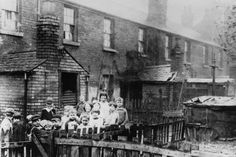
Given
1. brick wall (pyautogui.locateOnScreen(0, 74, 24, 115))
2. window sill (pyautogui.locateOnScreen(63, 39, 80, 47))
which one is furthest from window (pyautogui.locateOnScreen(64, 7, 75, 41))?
brick wall (pyautogui.locateOnScreen(0, 74, 24, 115))

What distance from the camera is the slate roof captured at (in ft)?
33.1

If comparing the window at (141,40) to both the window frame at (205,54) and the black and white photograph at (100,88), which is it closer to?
the black and white photograph at (100,88)

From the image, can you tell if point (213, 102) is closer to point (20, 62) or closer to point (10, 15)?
point (20, 62)

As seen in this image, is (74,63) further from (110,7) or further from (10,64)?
(110,7)

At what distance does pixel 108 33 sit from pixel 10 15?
6.81 m

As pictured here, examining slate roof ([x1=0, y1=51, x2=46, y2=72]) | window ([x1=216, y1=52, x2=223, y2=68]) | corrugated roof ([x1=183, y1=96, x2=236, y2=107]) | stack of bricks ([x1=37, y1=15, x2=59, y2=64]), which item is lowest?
corrugated roof ([x1=183, y1=96, x2=236, y2=107])

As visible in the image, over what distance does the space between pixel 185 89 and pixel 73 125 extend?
571 inches

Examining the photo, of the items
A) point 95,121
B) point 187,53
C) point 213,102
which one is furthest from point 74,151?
point 187,53

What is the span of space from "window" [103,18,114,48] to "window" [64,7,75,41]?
275 cm

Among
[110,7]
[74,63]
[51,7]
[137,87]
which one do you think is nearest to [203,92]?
[137,87]

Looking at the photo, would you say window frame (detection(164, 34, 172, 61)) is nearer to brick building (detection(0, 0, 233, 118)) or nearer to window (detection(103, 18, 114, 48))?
brick building (detection(0, 0, 233, 118))

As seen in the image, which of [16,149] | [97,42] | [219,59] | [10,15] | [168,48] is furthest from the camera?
[219,59]

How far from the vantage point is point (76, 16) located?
15953mm

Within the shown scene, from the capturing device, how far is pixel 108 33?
60.3 ft
